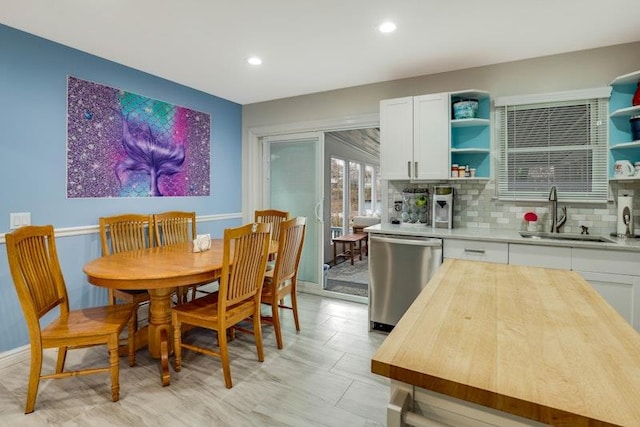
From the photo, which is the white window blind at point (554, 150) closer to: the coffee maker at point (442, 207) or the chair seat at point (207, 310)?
the coffee maker at point (442, 207)

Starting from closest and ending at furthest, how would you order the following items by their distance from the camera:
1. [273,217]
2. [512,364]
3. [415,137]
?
[512,364], [415,137], [273,217]

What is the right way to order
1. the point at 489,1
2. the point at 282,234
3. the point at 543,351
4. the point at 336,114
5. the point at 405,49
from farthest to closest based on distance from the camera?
1. the point at 336,114
2. the point at 405,49
3. the point at 282,234
4. the point at 489,1
5. the point at 543,351

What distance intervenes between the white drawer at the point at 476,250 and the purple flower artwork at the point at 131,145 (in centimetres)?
289

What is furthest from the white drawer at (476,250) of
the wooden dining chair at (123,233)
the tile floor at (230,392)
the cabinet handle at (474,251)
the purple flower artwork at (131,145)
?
the purple flower artwork at (131,145)

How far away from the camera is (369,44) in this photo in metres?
2.82

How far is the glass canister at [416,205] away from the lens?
3438 millimetres

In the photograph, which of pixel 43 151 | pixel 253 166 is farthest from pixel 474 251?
pixel 43 151

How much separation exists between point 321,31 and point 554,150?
88.3 inches

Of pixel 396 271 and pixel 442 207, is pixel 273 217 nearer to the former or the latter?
pixel 396 271

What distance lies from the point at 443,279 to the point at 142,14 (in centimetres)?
257

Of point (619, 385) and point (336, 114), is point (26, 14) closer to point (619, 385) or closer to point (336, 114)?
point (336, 114)

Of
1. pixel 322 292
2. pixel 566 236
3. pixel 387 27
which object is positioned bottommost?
pixel 322 292

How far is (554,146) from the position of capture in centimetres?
302

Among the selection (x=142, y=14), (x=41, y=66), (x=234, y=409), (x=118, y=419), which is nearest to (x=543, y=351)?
(x=234, y=409)
